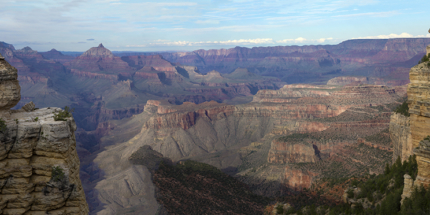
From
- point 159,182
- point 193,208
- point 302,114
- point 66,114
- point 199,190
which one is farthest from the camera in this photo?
point 302,114

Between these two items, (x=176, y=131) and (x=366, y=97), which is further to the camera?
(x=176, y=131)

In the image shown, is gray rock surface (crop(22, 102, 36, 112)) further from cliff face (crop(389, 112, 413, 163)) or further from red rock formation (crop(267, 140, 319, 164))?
red rock formation (crop(267, 140, 319, 164))

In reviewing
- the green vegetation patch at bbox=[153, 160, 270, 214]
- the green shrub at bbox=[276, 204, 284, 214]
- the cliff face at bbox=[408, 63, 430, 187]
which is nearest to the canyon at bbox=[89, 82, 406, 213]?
the green vegetation patch at bbox=[153, 160, 270, 214]

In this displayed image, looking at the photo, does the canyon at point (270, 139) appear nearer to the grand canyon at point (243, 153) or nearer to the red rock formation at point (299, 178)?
the red rock formation at point (299, 178)

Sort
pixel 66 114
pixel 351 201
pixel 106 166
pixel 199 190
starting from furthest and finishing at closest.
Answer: pixel 106 166, pixel 199 190, pixel 351 201, pixel 66 114

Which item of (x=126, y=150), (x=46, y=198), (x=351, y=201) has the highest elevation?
(x=46, y=198)

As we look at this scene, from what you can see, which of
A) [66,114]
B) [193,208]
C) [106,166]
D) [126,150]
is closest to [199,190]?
[193,208]

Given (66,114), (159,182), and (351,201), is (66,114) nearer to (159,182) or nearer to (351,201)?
(351,201)

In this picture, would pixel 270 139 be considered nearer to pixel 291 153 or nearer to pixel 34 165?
pixel 291 153
